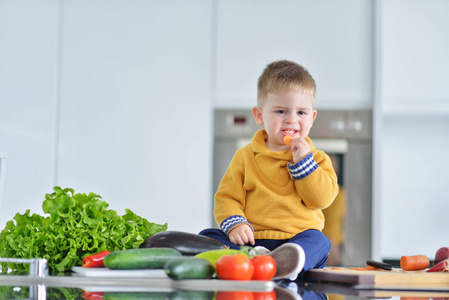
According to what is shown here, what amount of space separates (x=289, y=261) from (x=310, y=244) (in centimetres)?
27

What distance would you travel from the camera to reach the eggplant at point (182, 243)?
1.45 m

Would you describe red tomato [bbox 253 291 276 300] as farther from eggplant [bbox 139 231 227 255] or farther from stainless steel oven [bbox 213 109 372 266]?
stainless steel oven [bbox 213 109 372 266]

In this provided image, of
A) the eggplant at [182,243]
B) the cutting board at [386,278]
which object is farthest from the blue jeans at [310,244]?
the eggplant at [182,243]

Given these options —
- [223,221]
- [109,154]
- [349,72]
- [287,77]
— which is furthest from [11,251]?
[349,72]

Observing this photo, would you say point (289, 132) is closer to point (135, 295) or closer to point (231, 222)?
point (231, 222)

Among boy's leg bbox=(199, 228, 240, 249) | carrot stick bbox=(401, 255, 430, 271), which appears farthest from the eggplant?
carrot stick bbox=(401, 255, 430, 271)

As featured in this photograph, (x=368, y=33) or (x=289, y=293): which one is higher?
(x=368, y=33)

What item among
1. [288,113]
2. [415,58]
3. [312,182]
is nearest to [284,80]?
[288,113]

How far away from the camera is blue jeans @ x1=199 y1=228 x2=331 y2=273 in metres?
1.53

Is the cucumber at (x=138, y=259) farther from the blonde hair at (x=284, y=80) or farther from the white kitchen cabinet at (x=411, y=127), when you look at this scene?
the white kitchen cabinet at (x=411, y=127)

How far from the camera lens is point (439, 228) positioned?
148 inches

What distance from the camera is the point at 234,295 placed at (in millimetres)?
1026

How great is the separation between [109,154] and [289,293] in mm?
2560

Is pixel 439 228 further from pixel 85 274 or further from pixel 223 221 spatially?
pixel 85 274
